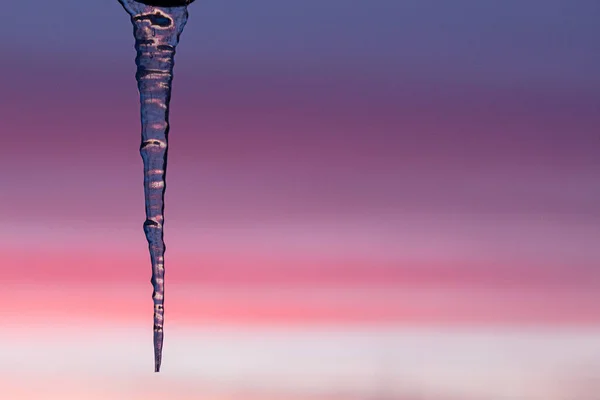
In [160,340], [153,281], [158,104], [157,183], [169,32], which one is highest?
[169,32]

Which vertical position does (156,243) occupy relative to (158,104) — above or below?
below

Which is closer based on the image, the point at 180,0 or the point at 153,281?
the point at 153,281

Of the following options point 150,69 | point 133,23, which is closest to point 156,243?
point 150,69

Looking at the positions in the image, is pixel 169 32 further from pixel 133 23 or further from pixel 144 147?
pixel 144 147

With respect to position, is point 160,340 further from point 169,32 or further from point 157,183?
point 169,32

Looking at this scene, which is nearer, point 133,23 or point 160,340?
point 160,340

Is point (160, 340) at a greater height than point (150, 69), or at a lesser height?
lesser

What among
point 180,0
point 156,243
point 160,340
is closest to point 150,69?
point 180,0
